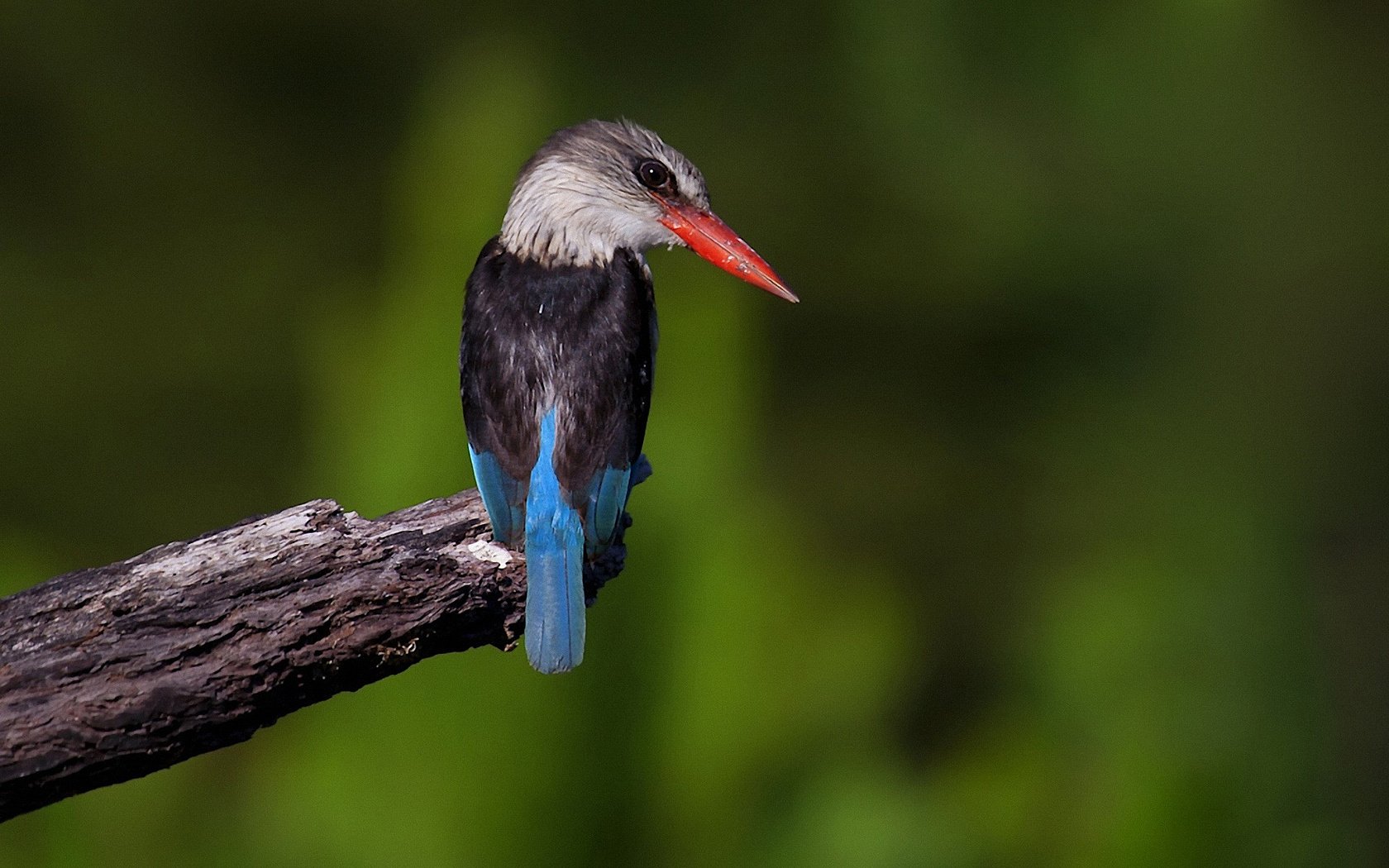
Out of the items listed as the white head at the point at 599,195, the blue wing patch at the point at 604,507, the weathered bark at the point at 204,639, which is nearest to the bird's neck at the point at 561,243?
the white head at the point at 599,195

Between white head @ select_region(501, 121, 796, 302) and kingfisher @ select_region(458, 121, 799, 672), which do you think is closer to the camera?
kingfisher @ select_region(458, 121, 799, 672)

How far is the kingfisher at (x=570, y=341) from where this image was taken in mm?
1520

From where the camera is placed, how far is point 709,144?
375 cm

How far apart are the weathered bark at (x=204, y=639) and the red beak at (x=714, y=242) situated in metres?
0.57

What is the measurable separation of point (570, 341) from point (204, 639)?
1.79 ft

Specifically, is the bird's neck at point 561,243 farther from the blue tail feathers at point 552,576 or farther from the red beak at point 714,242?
the blue tail feathers at point 552,576

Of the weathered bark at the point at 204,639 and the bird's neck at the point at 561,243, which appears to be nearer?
the weathered bark at the point at 204,639

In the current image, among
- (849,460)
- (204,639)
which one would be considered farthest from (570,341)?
(849,460)

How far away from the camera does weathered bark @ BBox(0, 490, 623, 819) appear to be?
3.97 ft

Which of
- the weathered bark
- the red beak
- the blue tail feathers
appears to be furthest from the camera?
the red beak

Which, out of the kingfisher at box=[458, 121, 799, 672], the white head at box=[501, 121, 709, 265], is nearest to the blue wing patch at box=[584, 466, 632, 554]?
the kingfisher at box=[458, 121, 799, 672]

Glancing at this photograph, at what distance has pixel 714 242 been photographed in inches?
70.9

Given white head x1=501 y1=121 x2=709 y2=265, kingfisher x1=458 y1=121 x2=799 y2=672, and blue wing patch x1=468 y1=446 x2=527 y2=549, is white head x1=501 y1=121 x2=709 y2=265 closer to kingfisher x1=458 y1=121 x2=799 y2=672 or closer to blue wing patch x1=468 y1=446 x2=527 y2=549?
kingfisher x1=458 y1=121 x2=799 y2=672

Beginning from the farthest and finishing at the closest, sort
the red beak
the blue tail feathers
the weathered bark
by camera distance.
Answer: the red beak, the blue tail feathers, the weathered bark
